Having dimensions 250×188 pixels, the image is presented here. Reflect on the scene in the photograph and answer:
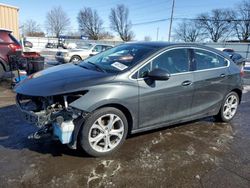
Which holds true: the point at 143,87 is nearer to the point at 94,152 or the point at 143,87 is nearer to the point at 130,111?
the point at 130,111

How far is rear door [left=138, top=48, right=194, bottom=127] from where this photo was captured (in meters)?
3.61

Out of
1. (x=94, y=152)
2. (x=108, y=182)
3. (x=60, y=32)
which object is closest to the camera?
(x=108, y=182)

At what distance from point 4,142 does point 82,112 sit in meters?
1.55

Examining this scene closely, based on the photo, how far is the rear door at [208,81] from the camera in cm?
425

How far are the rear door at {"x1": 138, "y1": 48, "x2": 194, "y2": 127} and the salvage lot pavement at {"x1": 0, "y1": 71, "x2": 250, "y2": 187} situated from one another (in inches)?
17.5

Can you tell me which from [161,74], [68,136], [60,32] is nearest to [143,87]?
[161,74]

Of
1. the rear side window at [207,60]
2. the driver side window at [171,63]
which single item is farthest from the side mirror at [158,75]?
the rear side window at [207,60]

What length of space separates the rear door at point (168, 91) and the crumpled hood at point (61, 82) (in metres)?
0.59

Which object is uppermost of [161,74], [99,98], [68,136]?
[161,74]

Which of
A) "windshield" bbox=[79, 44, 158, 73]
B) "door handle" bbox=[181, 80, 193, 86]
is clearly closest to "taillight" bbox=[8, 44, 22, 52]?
"windshield" bbox=[79, 44, 158, 73]

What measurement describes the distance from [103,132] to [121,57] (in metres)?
1.36

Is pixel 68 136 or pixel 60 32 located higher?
pixel 60 32

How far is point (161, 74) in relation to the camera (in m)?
3.51

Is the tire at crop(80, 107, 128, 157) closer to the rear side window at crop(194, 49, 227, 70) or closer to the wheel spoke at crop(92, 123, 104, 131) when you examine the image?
the wheel spoke at crop(92, 123, 104, 131)
